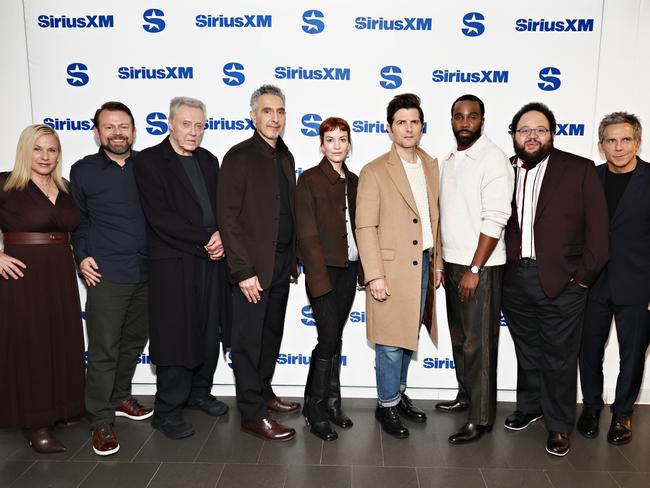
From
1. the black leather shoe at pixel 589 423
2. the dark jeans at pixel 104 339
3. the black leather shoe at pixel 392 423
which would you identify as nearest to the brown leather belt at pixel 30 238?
the dark jeans at pixel 104 339

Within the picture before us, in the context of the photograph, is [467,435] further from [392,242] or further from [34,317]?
[34,317]

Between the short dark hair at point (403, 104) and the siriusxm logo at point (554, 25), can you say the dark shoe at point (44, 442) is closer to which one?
the short dark hair at point (403, 104)

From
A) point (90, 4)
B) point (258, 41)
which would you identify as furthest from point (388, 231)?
point (90, 4)

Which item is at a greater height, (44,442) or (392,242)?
(392,242)

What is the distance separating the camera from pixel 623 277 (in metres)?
3.02

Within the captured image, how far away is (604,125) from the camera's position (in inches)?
120

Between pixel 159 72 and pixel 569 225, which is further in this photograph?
pixel 159 72

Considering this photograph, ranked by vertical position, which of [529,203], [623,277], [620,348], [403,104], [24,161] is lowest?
[620,348]

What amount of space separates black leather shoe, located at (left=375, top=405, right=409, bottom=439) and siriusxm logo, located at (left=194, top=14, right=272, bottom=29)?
2811 millimetres

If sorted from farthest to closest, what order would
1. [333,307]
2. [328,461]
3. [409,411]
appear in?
[409,411]
[333,307]
[328,461]

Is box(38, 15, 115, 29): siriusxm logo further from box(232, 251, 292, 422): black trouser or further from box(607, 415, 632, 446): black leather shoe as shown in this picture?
box(607, 415, 632, 446): black leather shoe

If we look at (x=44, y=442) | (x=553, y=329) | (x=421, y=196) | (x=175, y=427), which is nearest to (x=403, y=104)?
(x=421, y=196)

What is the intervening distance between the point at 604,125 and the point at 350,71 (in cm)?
172

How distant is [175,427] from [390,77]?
281 cm
